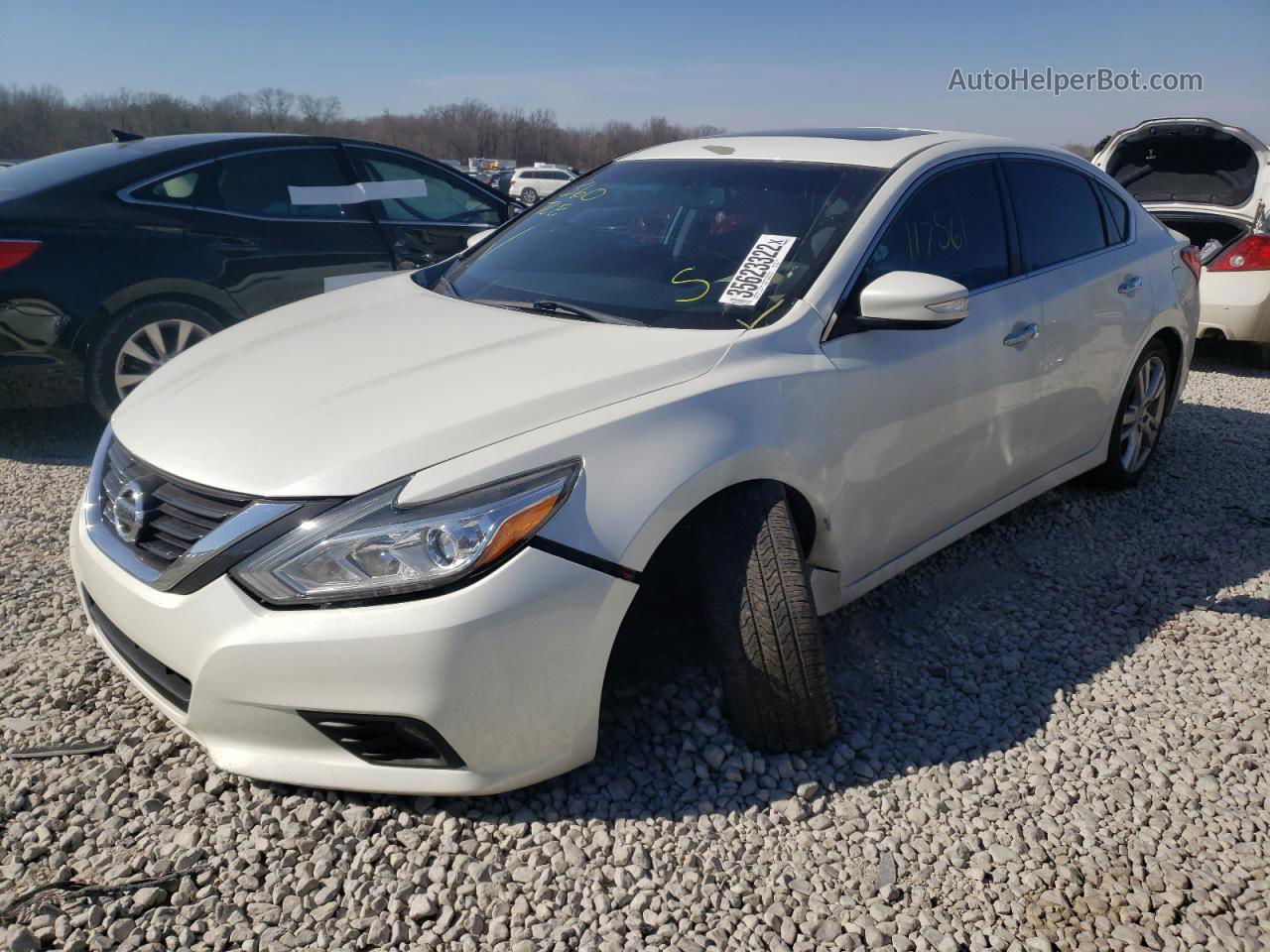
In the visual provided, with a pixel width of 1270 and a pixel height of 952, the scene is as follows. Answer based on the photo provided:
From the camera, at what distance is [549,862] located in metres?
2.24

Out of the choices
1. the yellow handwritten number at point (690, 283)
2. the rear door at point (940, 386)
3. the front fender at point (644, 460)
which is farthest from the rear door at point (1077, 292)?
the front fender at point (644, 460)

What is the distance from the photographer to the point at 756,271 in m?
2.88

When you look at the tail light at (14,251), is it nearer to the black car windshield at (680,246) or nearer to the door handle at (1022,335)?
the black car windshield at (680,246)

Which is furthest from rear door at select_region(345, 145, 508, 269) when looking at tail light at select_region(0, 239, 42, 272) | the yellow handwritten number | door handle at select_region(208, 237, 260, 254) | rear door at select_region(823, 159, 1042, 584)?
rear door at select_region(823, 159, 1042, 584)

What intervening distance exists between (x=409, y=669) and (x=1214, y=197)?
28.2 feet

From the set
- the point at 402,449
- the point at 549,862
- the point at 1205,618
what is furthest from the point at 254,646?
the point at 1205,618

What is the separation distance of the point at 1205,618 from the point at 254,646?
320cm

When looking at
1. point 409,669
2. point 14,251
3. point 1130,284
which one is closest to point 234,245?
point 14,251

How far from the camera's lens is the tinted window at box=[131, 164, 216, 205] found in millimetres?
5074

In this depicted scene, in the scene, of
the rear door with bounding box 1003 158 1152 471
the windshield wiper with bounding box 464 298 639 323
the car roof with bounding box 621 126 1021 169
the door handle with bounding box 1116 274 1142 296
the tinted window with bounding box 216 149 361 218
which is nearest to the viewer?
the windshield wiper with bounding box 464 298 639 323

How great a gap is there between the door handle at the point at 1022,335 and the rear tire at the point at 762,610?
51.2 inches

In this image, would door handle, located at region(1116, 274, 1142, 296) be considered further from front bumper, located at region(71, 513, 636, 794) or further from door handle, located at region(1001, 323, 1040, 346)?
front bumper, located at region(71, 513, 636, 794)

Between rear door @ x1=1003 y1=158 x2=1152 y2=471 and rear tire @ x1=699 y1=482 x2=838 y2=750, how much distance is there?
5.32ft

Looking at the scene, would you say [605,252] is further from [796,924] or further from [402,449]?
[796,924]
